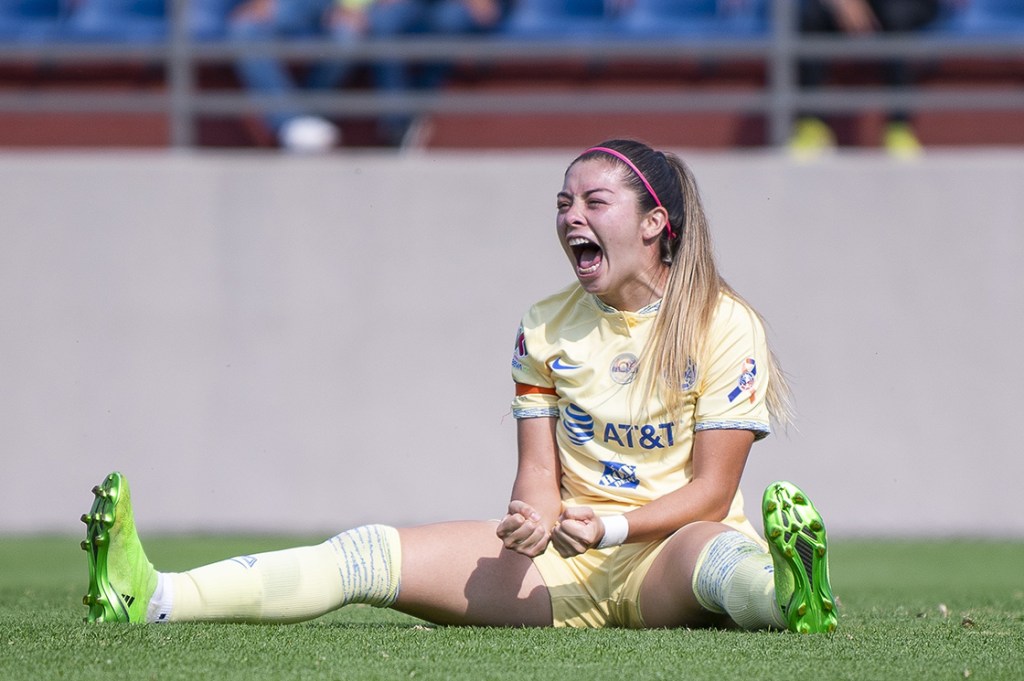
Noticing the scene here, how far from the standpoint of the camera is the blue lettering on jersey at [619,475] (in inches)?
126

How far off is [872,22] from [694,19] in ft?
3.33

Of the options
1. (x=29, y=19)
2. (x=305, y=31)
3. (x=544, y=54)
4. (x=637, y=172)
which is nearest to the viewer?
(x=637, y=172)

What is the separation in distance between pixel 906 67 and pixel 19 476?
5.20 metres

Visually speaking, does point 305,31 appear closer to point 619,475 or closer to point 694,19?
point 694,19

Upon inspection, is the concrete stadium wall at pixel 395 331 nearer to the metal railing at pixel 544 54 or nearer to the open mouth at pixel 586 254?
the metal railing at pixel 544 54

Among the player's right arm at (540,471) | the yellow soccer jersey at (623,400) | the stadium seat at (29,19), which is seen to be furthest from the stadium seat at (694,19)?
the player's right arm at (540,471)

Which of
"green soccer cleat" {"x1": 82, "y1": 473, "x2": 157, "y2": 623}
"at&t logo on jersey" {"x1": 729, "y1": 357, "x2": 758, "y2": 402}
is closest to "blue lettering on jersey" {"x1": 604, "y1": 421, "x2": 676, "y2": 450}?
"at&t logo on jersey" {"x1": 729, "y1": 357, "x2": 758, "y2": 402}

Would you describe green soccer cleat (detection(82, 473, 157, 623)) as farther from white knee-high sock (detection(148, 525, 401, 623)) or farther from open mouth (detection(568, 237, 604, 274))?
open mouth (detection(568, 237, 604, 274))

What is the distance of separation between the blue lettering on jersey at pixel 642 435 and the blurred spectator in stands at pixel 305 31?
4.99 m

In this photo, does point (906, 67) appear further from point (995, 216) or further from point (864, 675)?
point (864, 675)

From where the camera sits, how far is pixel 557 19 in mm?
8219

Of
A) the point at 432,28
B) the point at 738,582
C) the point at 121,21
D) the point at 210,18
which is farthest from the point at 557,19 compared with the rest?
the point at 738,582

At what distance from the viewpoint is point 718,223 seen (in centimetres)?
699

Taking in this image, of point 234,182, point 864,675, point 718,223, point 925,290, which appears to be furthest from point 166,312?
point 864,675
